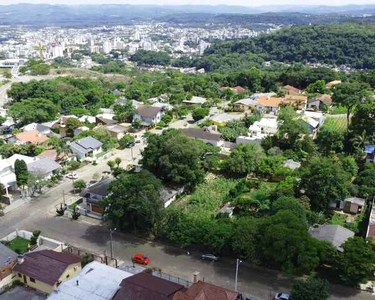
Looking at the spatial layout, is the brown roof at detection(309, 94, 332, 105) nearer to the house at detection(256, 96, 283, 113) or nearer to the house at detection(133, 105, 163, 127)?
the house at detection(256, 96, 283, 113)

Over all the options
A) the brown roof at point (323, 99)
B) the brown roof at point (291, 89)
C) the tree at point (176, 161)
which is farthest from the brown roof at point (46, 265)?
the brown roof at point (291, 89)

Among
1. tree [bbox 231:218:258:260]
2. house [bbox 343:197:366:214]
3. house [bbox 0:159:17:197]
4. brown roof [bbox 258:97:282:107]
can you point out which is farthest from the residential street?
brown roof [bbox 258:97:282:107]

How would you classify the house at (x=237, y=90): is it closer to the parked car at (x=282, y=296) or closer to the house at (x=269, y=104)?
the house at (x=269, y=104)

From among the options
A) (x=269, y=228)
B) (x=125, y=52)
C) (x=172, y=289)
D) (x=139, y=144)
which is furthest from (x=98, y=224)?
(x=125, y=52)

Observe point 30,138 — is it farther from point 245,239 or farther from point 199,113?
point 245,239

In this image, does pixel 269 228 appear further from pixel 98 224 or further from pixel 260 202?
pixel 98 224
